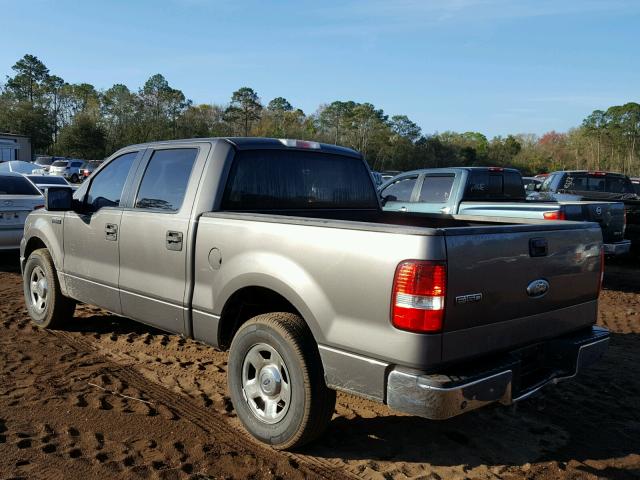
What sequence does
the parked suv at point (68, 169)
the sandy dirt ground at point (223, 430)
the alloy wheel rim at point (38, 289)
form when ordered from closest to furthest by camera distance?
the sandy dirt ground at point (223, 430) → the alloy wheel rim at point (38, 289) → the parked suv at point (68, 169)

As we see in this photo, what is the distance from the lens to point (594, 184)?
1254cm

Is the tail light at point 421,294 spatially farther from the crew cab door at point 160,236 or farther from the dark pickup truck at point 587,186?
the dark pickup truck at point 587,186

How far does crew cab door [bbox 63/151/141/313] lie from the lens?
4.90 meters

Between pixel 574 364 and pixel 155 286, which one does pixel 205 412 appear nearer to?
pixel 155 286

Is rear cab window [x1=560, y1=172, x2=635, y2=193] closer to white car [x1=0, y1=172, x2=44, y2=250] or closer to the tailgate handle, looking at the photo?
the tailgate handle

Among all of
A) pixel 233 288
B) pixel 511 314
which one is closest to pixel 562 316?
pixel 511 314

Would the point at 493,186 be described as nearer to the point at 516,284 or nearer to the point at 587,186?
the point at 587,186

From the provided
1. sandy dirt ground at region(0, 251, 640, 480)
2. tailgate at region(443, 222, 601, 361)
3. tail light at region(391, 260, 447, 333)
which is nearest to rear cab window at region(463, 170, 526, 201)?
sandy dirt ground at region(0, 251, 640, 480)

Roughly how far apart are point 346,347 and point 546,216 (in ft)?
18.9

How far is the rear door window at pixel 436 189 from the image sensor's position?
9.70 m

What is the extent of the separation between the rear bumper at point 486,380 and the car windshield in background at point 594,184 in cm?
962

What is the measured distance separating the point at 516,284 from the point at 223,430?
211cm

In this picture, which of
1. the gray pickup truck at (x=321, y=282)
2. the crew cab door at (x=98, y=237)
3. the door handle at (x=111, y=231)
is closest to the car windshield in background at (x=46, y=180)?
the crew cab door at (x=98, y=237)

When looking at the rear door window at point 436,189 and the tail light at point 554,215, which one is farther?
the rear door window at point 436,189
